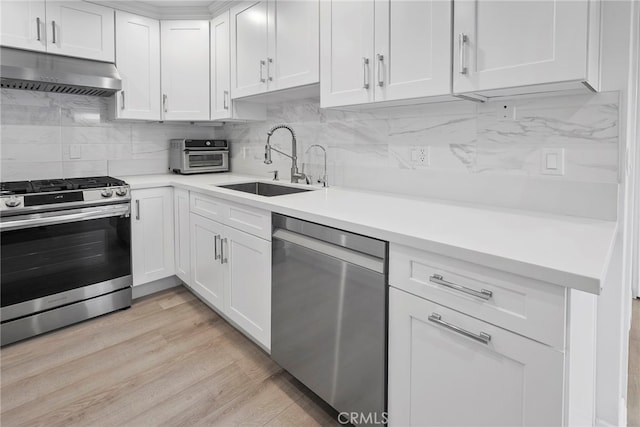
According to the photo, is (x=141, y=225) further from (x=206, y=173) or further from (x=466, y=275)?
(x=466, y=275)

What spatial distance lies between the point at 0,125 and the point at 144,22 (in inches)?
49.9

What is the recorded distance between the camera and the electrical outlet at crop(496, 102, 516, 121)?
157 cm

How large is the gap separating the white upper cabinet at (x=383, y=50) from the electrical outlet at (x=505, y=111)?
32 centimetres

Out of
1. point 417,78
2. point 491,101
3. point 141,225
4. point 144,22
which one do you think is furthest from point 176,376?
point 144,22

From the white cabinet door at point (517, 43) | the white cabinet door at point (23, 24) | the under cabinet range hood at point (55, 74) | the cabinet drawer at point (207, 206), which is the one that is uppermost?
the white cabinet door at point (23, 24)

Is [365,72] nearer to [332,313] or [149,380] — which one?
[332,313]

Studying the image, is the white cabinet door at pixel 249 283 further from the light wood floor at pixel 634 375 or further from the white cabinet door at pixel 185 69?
the light wood floor at pixel 634 375

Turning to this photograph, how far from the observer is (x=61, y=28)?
99.1 inches

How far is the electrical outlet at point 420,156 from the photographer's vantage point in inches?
74.9

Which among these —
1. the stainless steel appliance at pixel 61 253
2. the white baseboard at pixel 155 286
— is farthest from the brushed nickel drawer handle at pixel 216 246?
the white baseboard at pixel 155 286

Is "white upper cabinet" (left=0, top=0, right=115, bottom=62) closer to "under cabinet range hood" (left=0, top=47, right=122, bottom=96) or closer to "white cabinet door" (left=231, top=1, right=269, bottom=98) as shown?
"under cabinet range hood" (left=0, top=47, right=122, bottom=96)

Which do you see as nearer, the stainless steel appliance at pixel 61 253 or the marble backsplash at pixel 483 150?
the marble backsplash at pixel 483 150

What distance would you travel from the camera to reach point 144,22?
2.91 metres

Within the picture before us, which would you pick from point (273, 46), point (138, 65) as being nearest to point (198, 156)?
point (138, 65)
